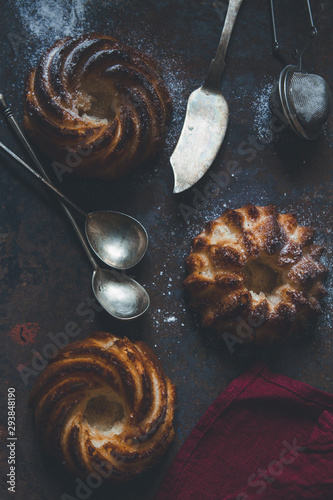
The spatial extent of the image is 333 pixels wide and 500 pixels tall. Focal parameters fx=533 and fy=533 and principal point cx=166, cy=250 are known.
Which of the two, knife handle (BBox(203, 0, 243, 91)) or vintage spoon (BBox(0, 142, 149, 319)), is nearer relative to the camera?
vintage spoon (BBox(0, 142, 149, 319))

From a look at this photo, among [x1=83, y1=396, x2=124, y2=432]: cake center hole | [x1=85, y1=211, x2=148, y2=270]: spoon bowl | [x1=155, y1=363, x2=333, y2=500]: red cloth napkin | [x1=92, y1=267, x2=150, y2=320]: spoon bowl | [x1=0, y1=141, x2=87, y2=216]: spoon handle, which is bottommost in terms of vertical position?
[x1=155, y1=363, x2=333, y2=500]: red cloth napkin

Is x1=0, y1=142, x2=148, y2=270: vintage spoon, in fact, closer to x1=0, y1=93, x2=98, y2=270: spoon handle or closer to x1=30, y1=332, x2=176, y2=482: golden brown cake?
x1=0, y1=93, x2=98, y2=270: spoon handle

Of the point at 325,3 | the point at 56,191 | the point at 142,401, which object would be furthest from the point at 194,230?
the point at 325,3

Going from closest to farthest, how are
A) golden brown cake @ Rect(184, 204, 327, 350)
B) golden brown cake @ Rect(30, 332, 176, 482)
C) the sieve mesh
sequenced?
1. golden brown cake @ Rect(30, 332, 176, 482)
2. golden brown cake @ Rect(184, 204, 327, 350)
3. the sieve mesh

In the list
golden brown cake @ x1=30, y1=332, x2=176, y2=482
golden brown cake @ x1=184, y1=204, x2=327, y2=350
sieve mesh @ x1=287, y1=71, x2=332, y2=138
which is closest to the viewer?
golden brown cake @ x1=30, y1=332, x2=176, y2=482

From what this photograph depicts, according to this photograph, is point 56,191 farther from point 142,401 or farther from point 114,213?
point 142,401

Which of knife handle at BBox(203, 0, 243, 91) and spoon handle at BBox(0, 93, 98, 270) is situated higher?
knife handle at BBox(203, 0, 243, 91)

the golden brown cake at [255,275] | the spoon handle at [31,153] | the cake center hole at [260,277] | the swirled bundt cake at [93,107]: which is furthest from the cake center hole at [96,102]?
the cake center hole at [260,277]

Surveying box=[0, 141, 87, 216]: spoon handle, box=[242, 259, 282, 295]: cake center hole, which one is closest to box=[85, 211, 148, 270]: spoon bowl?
box=[0, 141, 87, 216]: spoon handle
